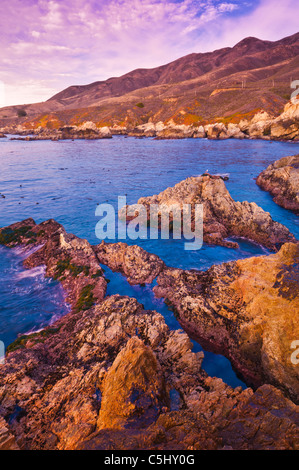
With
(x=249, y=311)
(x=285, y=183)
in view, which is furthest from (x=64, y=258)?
(x=285, y=183)

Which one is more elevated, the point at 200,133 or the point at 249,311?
the point at 200,133

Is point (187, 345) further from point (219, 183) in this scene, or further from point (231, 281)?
point (219, 183)

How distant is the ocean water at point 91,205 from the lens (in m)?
12.6

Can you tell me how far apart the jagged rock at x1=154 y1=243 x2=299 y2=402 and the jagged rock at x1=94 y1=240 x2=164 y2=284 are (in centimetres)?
207

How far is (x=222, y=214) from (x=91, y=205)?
17.0 m

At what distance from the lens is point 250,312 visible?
9.86 metres

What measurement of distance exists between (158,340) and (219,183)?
17.6 metres

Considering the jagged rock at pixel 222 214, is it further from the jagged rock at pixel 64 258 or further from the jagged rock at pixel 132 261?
the jagged rock at pixel 64 258

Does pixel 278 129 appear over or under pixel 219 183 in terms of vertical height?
over

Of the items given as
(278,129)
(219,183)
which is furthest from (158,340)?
(278,129)

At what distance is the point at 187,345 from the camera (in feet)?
29.4

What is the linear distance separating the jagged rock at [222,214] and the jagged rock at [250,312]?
306 inches

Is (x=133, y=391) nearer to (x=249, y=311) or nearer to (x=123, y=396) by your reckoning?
(x=123, y=396)

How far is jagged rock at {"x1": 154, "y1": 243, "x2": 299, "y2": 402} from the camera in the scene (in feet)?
27.7
